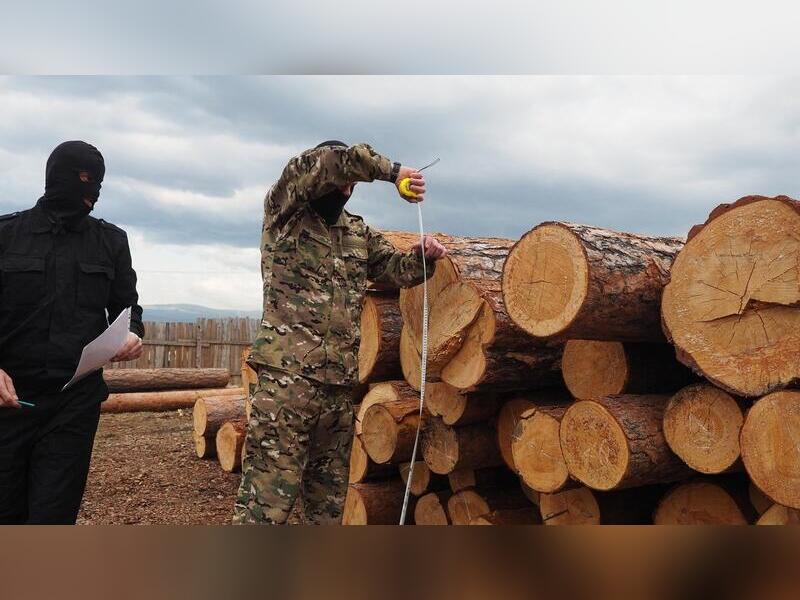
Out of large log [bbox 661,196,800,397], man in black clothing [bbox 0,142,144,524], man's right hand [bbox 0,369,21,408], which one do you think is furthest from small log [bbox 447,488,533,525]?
man's right hand [bbox 0,369,21,408]

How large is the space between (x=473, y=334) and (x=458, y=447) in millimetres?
749

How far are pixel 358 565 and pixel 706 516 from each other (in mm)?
2792

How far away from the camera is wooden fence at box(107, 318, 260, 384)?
13.7 metres

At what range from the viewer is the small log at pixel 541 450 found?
128 inches

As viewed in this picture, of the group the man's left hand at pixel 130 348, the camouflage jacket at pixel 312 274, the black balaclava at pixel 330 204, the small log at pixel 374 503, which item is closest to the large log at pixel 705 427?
the camouflage jacket at pixel 312 274

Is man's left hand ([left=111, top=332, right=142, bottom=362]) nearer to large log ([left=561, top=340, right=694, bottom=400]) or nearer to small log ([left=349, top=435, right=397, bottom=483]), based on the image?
small log ([left=349, top=435, right=397, bottom=483])

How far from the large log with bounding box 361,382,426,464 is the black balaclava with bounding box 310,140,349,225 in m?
1.42

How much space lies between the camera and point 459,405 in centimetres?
368

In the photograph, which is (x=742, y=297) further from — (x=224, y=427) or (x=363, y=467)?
(x=224, y=427)

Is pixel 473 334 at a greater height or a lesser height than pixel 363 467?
greater

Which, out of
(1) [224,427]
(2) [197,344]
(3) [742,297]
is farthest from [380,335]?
(2) [197,344]

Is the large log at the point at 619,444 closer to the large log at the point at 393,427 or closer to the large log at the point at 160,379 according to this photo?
the large log at the point at 393,427

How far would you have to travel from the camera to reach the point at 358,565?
32.9 inches

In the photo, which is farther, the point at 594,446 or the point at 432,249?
the point at 432,249
